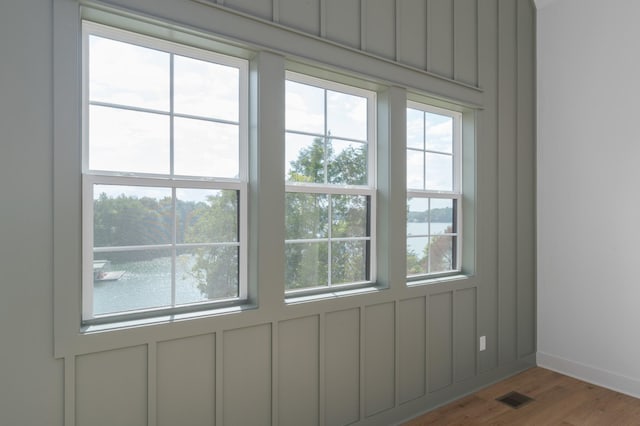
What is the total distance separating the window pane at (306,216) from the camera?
87.3 inches

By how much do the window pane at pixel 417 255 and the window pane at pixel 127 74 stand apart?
1.92 m

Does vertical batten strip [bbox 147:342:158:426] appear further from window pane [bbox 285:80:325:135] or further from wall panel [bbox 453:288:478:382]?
wall panel [bbox 453:288:478:382]

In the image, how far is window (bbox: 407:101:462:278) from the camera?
9.25 feet

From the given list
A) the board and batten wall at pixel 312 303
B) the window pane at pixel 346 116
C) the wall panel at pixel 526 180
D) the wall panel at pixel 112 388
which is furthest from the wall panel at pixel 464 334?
the wall panel at pixel 112 388

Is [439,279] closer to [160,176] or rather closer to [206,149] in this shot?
[206,149]

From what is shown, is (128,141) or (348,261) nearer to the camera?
(128,141)

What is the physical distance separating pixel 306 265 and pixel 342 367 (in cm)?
68

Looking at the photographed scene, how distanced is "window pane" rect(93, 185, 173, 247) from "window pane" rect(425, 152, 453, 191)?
6.49ft

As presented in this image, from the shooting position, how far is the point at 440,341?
2.81 meters

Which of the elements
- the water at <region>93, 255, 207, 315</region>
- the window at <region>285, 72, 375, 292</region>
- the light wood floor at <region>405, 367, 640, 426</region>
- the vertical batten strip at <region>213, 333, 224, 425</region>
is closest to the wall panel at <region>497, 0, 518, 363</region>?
the light wood floor at <region>405, 367, 640, 426</region>

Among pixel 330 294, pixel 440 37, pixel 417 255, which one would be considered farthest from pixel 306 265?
pixel 440 37

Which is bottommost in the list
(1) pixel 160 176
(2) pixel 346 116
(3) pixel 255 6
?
(1) pixel 160 176
